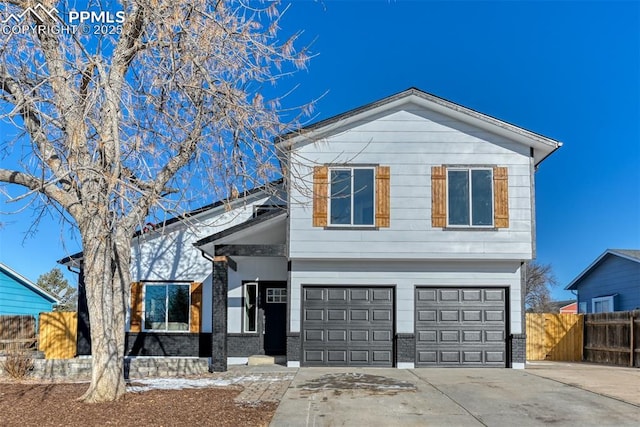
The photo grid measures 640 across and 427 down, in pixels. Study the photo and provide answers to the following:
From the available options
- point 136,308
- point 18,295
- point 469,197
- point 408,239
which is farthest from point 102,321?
point 18,295

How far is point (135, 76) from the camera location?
9148 mm

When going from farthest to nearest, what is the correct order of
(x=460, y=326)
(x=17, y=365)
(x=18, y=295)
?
(x=18, y=295)
(x=460, y=326)
(x=17, y=365)

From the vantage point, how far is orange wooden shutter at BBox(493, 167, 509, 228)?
13758mm

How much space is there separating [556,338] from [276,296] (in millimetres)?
8878

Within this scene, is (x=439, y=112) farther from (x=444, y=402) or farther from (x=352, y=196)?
(x=444, y=402)

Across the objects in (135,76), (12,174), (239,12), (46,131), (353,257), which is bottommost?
(353,257)

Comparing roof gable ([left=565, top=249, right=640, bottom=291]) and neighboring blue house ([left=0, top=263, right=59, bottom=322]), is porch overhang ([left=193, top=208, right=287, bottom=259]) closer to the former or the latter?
neighboring blue house ([left=0, top=263, right=59, bottom=322])

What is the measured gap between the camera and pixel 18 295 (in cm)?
2400

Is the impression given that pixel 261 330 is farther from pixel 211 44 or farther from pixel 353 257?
pixel 211 44

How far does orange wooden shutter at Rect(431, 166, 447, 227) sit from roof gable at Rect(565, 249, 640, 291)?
1034 cm

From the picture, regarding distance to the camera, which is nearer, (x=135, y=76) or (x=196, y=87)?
(x=196, y=87)

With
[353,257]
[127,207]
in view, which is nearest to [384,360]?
[353,257]

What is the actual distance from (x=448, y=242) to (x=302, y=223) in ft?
11.7

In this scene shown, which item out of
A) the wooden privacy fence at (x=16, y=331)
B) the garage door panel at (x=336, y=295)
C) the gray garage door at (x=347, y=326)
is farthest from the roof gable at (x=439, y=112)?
the wooden privacy fence at (x=16, y=331)
